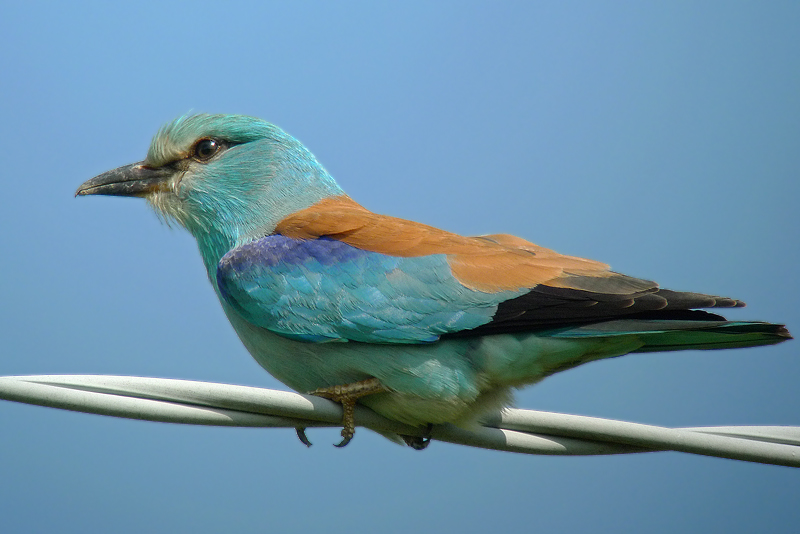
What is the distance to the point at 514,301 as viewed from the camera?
2842 millimetres

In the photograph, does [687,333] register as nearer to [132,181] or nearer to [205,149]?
[205,149]

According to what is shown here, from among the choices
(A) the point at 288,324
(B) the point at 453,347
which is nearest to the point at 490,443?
(B) the point at 453,347

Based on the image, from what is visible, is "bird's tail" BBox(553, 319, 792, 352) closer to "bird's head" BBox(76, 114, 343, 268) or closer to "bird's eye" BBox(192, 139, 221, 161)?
"bird's head" BBox(76, 114, 343, 268)

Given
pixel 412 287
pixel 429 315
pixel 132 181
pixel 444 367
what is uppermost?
pixel 132 181

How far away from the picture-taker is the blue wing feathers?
2.88 m

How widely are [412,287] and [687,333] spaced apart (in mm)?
945

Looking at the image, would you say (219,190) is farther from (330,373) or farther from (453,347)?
(453,347)

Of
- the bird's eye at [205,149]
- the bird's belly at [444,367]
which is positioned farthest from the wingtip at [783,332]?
the bird's eye at [205,149]

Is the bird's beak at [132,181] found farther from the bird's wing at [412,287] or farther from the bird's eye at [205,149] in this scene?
the bird's wing at [412,287]

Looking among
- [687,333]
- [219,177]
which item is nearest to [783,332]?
[687,333]

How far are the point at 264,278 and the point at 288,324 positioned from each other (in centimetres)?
22

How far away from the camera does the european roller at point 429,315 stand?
277 cm

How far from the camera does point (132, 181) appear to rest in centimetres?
376

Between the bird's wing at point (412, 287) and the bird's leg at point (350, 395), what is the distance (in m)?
0.16
